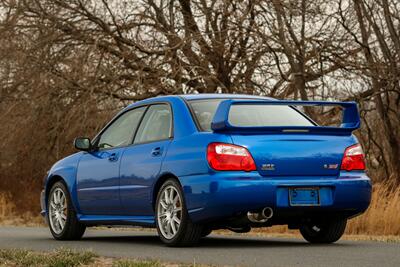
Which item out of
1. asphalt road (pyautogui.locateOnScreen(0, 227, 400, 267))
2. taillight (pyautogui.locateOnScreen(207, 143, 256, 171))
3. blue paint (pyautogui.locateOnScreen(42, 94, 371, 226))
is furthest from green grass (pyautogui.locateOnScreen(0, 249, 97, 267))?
taillight (pyautogui.locateOnScreen(207, 143, 256, 171))

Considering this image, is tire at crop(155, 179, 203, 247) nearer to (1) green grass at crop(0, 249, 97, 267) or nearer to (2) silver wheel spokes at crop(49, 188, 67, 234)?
(1) green grass at crop(0, 249, 97, 267)

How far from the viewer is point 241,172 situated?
940 centimetres

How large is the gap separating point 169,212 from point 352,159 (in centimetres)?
191

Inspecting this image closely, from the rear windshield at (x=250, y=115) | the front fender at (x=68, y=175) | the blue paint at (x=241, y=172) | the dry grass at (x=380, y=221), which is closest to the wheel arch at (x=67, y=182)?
the front fender at (x=68, y=175)

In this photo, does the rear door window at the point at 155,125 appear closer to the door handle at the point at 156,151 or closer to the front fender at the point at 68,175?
the door handle at the point at 156,151

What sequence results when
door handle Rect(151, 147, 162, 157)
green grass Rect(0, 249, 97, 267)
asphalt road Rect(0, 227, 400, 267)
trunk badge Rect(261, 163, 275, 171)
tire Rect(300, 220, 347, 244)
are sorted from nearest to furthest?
green grass Rect(0, 249, 97, 267) → asphalt road Rect(0, 227, 400, 267) → trunk badge Rect(261, 163, 275, 171) → door handle Rect(151, 147, 162, 157) → tire Rect(300, 220, 347, 244)

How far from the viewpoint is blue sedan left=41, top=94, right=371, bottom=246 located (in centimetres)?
942

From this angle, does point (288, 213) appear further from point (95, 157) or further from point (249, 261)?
point (95, 157)

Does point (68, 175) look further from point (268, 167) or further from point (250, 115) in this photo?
point (268, 167)

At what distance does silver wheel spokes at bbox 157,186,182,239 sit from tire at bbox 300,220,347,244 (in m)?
1.69

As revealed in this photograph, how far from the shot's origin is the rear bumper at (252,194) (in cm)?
934

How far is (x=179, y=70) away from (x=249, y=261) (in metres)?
12.7

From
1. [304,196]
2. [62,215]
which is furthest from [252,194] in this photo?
[62,215]

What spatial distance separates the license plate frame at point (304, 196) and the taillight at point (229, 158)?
18.3 inches
